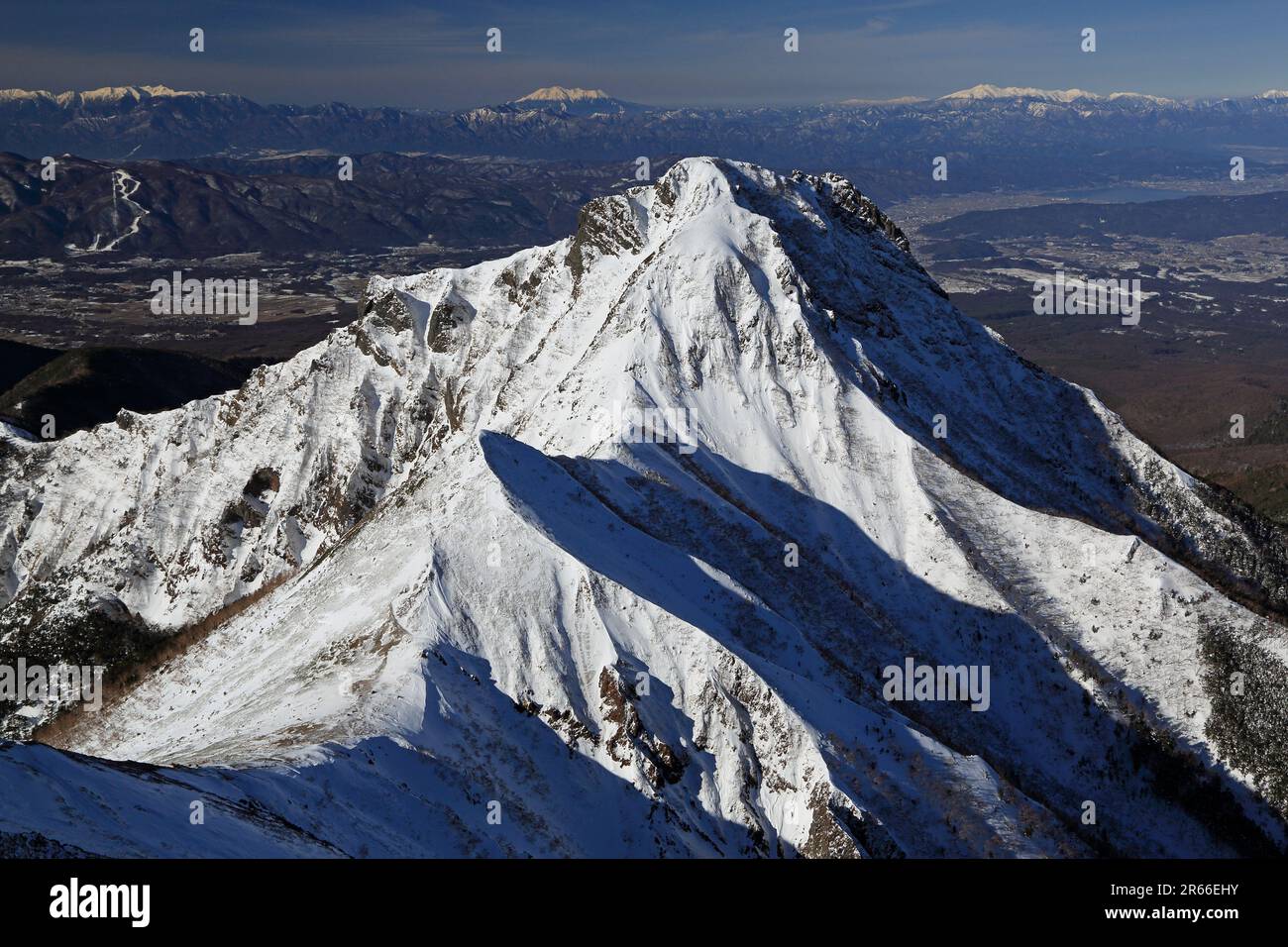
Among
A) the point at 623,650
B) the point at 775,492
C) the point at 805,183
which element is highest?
the point at 805,183

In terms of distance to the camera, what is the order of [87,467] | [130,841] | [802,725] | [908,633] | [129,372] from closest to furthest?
[130,841] → [802,725] → [908,633] → [87,467] → [129,372]

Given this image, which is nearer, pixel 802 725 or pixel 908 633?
pixel 802 725

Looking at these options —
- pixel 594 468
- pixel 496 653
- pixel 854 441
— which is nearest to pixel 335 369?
pixel 594 468

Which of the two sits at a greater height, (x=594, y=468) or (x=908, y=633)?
(x=594, y=468)

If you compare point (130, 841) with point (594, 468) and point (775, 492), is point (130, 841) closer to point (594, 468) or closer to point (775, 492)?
point (594, 468)

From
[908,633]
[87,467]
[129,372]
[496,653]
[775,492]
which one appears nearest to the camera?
[496,653]

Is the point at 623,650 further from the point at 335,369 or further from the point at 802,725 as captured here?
the point at 335,369
